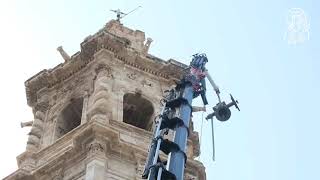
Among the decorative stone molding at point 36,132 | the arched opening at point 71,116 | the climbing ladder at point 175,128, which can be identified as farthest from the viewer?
the arched opening at point 71,116

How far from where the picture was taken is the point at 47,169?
26938 millimetres

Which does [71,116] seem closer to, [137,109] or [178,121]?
[137,109]

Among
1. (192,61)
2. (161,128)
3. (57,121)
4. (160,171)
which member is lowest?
(160,171)

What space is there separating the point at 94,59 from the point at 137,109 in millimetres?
2316

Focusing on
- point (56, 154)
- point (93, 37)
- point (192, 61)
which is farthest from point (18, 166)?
point (192, 61)

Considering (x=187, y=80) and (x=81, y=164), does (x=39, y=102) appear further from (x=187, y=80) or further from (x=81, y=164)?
(x=187, y=80)

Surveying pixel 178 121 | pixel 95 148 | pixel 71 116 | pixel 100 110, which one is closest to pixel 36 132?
pixel 71 116

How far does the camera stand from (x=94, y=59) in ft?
104

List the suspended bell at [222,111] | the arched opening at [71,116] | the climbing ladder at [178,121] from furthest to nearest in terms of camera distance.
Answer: the arched opening at [71,116] → the suspended bell at [222,111] → the climbing ladder at [178,121]

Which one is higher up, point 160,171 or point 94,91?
point 94,91

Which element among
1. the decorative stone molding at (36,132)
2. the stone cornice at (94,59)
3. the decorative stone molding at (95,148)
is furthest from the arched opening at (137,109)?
the decorative stone molding at (95,148)

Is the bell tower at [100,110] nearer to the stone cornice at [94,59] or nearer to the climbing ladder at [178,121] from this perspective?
the stone cornice at [94,59]

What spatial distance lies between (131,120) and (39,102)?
10.4ft

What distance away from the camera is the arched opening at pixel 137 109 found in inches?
1221
